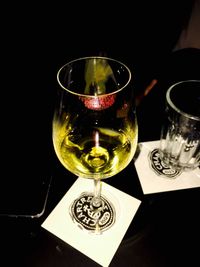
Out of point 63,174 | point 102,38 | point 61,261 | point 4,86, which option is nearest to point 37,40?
point 4,86

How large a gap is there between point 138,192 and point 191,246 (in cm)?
16

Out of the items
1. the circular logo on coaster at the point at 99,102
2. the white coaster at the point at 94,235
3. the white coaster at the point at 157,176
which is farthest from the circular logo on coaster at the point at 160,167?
the circular logo on coaster at the point at 99,102

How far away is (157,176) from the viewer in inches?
25.6

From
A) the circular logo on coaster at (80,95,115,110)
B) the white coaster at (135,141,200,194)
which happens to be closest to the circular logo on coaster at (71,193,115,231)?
the white coaster at (135,141,200,194)

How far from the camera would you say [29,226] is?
0.54 meters

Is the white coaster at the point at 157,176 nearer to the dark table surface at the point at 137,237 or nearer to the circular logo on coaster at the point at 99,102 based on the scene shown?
the dark table surface at the point at 137,237

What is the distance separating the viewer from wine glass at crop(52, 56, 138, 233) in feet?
1.65

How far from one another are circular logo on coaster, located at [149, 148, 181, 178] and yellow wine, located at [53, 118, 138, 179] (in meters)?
0.15

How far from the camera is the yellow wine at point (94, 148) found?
0.51 meters

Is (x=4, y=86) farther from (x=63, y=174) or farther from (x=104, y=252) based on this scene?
(x=104, y=252)

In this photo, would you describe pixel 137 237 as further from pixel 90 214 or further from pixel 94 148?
pixel 94 148

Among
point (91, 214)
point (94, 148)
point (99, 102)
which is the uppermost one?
point (99, 102)

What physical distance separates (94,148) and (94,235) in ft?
0.65

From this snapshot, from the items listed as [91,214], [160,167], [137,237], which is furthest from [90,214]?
[160,167]
